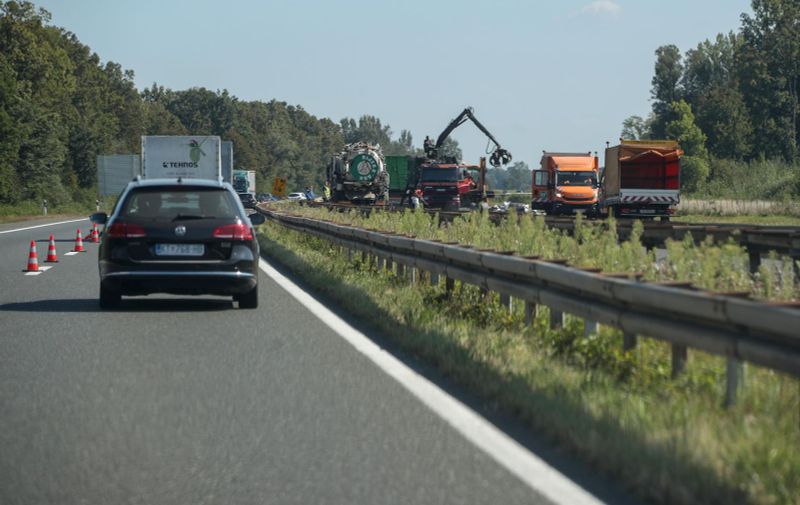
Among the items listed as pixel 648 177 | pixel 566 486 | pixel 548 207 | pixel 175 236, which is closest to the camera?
pixel 566 486

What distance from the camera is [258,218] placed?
53.3 feet

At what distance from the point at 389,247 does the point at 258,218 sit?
5.41 ft

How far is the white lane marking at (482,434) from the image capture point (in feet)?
19.1

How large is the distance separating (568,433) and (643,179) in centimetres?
3905

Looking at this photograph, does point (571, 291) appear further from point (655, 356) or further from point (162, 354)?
point (162, 354)

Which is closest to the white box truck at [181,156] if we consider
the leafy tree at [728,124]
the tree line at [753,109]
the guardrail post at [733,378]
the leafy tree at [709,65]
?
the guardrail post at [733,378]

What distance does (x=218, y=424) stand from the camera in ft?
24.8

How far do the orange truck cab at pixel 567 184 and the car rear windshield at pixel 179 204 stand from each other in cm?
3341

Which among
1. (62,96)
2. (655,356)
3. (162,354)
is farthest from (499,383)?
A: (62,96)

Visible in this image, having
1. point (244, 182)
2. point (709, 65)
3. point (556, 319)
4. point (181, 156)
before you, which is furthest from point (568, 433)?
point (709, 65)

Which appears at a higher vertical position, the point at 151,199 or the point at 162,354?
the point at 151,199

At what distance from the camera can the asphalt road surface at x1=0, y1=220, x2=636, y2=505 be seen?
5918 mm

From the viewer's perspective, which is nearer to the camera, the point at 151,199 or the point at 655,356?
the point at 655,356

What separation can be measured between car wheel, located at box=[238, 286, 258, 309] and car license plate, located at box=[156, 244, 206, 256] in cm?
66
